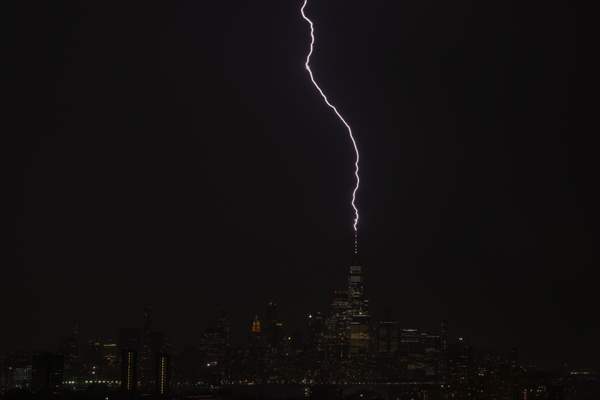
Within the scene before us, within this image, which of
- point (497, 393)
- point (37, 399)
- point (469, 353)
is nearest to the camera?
point (37, 399)

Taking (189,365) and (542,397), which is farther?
(189,365)

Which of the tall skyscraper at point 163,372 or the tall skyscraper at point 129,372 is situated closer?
the tall skyscraper at point 129,372

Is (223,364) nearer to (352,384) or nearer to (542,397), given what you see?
(352,384)

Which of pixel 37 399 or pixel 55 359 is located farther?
pixel 55 359

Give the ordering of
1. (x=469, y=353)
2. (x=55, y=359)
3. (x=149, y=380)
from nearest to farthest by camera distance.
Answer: (x=55, y=359)
(x=149, y=380)
(x=469, y=353)

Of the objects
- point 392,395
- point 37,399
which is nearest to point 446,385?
point 392,395

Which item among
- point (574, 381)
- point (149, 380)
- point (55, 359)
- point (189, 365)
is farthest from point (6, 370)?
point (574, 381)

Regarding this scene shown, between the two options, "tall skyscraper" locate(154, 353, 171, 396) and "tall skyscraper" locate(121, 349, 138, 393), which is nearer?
"tall skyscraper" locate(121, 349, 138, 393)

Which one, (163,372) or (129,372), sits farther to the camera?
(129,372)

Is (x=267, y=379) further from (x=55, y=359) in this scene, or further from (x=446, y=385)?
(x=55, y=359)
